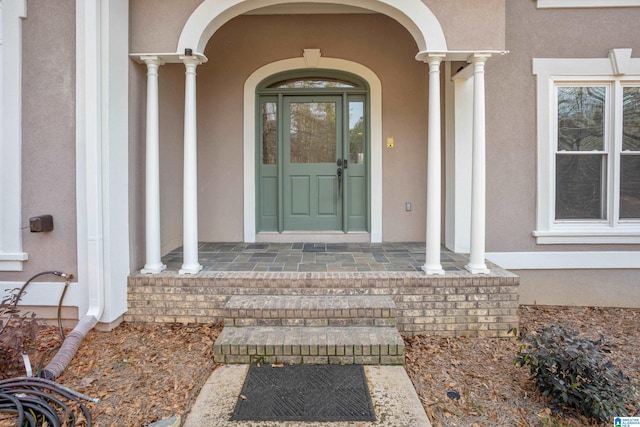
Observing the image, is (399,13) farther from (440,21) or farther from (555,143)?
(555,143)

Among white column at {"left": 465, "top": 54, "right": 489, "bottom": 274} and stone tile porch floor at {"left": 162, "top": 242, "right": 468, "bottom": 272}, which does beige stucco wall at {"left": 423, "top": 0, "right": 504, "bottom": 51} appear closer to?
white column at {"left": 465, "top": 54, "right": 489, "bottom": 274}

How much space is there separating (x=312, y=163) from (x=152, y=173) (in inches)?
91.9

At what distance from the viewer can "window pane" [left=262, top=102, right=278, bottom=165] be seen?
538 cm

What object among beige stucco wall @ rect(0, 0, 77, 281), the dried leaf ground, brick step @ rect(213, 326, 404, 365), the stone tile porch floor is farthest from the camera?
the stone tile porch floor

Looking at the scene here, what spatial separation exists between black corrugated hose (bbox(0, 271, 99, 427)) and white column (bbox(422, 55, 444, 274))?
9.75 ft

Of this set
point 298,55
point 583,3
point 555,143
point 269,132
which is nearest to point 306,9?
point 298,55

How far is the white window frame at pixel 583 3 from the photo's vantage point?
4.24 m

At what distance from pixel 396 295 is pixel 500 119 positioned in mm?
2490

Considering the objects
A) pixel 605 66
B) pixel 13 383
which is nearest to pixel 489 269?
pixel 605 66

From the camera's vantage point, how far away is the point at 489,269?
3.80 metres

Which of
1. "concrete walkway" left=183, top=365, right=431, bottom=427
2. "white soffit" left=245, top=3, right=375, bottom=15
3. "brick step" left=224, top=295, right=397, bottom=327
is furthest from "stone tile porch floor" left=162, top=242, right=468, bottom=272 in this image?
"white soffit" left=245, top=3, right=375, bottom=15

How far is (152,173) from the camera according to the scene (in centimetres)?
367

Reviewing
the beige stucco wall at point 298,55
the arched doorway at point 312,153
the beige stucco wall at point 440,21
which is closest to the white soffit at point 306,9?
the beige stucco wall at point 298,55

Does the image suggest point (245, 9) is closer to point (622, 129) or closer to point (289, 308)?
point (289, 308)
